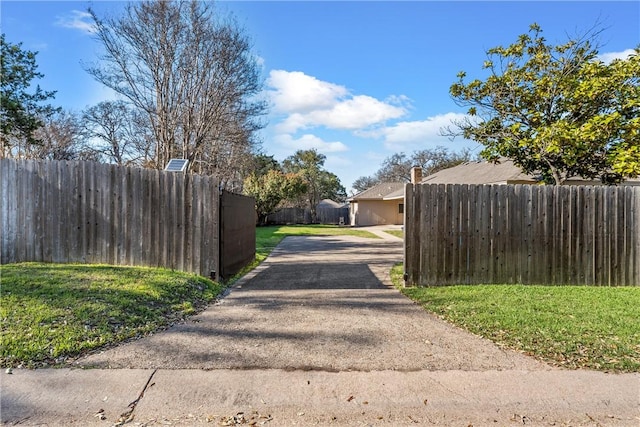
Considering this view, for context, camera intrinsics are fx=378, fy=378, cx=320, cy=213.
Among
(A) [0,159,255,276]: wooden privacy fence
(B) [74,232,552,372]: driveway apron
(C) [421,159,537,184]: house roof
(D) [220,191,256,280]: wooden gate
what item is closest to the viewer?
(B) [74,232,552,372]: driveway apron

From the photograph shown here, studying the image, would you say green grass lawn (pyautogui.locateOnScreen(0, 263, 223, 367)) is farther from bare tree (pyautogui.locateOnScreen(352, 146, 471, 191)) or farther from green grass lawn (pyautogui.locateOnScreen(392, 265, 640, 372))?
bare tree (pyautogui.locateOnScreen(352, 146, 471, 191))

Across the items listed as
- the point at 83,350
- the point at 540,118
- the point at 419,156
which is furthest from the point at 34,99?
the point at 419,156

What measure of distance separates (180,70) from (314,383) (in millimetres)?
14269

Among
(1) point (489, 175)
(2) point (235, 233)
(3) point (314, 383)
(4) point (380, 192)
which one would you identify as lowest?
(3) point (314, 383)

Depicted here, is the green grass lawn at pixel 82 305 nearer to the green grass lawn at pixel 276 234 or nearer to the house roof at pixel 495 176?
the green grass lawn at pixel 276 234

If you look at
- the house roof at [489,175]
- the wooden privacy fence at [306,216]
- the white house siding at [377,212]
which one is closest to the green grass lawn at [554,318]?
the house roof at [489,175]

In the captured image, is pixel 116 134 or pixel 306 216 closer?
pixel 116 134

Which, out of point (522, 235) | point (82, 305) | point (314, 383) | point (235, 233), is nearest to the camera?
point (314, 383)

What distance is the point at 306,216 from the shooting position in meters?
38.8

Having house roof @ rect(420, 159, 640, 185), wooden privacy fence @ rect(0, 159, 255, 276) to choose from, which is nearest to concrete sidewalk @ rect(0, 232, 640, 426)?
wooden privacy fence @ rect(0, 159, 255, 276)

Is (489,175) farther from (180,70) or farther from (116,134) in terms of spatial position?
(116,134)

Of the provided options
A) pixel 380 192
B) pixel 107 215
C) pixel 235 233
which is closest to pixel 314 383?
pixel 235 233

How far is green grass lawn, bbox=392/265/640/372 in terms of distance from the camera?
376 cm

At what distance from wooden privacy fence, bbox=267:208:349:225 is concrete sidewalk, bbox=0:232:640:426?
31.3m
